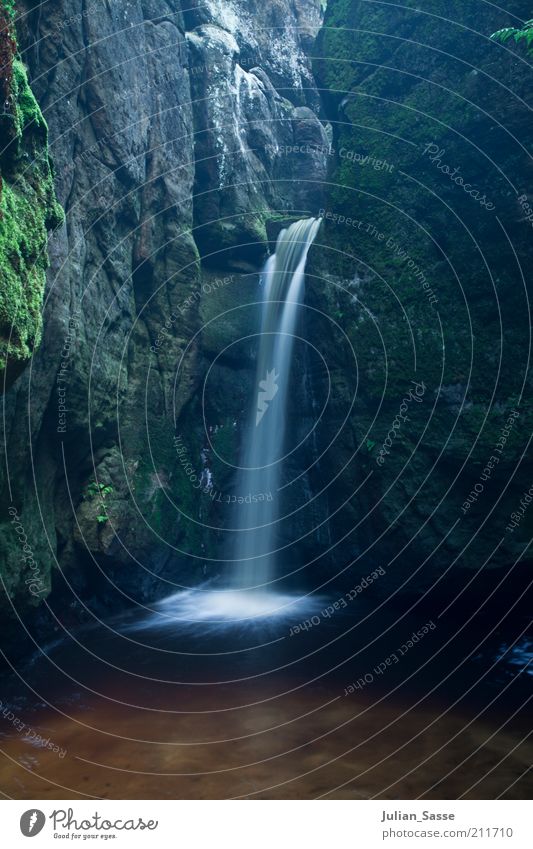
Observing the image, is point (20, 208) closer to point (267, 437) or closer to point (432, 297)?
point (432, 297)

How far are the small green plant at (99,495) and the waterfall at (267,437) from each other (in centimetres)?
464

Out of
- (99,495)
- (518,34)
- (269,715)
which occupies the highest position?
(518,34)

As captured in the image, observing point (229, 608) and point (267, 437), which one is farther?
point (267, 437)

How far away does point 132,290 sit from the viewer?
1491 cm

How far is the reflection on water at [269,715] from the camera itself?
6176mm

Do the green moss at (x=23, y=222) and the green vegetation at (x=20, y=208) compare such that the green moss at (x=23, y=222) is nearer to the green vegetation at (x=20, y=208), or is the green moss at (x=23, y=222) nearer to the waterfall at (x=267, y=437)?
the green vegetation at (x=20, y=208)

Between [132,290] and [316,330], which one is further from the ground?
[132,290]

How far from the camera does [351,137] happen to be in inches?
578

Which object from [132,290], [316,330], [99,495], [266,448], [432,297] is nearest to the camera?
[432,297]

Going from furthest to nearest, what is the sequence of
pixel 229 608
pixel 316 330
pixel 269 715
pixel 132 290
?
pixel 316 330, pixel 132 290, pixel 229 608, pixel 269 715

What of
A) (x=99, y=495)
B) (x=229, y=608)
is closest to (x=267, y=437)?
(x=229, y=608)

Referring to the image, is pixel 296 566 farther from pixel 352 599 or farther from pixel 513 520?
pixel 513 520

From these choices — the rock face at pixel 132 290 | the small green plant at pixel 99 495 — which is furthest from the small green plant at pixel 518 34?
the small green plant at pixel 99 495

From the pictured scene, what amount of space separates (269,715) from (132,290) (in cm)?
1091
